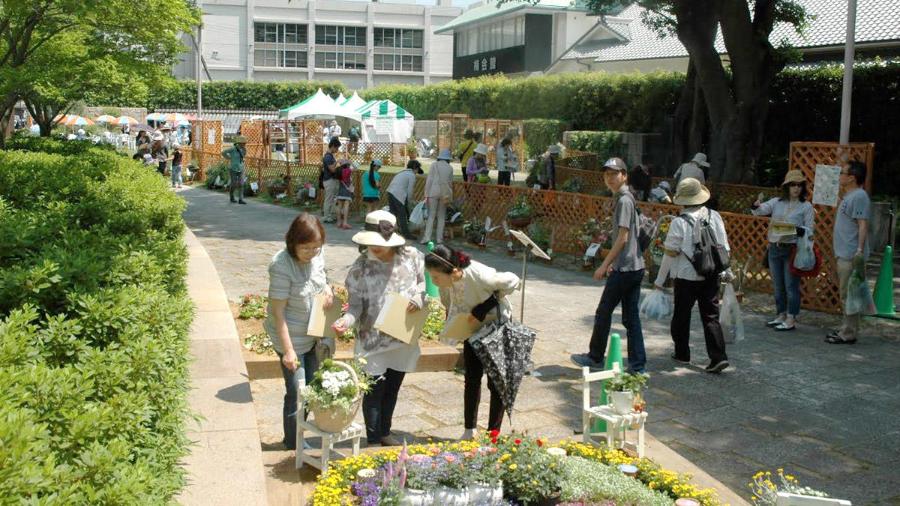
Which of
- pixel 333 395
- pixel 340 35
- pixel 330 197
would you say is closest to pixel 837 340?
pixel 333 395

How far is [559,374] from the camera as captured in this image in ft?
26.8

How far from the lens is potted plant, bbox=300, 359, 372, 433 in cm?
502

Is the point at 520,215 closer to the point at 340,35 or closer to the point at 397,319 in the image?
the point at 397,319

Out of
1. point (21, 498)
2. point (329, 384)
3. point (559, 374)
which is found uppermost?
point (21, 498)

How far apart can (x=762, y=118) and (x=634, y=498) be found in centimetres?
1829

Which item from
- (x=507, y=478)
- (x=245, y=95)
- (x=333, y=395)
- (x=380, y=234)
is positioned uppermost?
(x=245, y=95)

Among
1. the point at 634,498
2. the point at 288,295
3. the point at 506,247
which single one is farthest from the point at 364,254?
the point at 506,247

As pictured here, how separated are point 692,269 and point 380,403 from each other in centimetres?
349

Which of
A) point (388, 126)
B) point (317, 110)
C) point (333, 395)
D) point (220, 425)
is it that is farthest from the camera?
point (388, 126)

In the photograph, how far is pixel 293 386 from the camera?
5.68 meters

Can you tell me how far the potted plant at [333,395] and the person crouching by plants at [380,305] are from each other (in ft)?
1.85

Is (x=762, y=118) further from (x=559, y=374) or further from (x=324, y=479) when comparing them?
(x=324, y=479)

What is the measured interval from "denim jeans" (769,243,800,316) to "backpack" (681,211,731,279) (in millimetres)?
2361

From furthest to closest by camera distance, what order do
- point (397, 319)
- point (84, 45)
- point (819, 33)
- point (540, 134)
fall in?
point (540, 134), point (819, 33), point (84, 45), point (397, 319)
